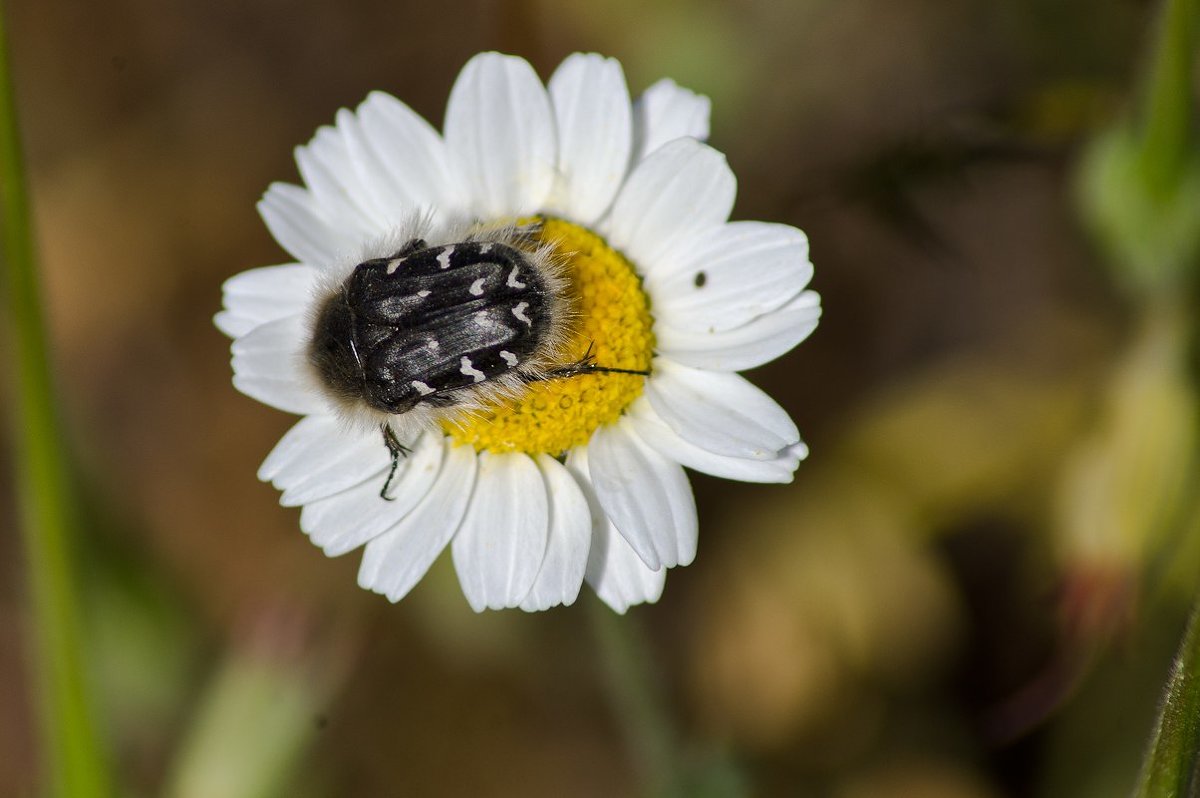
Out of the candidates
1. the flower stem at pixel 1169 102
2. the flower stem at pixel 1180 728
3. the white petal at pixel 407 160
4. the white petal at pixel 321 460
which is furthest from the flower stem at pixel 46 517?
the flower stem at pixel 1169 102

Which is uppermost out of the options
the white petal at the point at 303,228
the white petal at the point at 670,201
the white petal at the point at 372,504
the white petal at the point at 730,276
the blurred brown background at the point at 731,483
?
the white petal at the point at 303,228

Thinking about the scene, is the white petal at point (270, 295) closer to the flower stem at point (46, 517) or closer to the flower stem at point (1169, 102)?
the flower stem at point (46, 517)

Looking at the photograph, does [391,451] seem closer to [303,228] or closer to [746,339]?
[303,228]

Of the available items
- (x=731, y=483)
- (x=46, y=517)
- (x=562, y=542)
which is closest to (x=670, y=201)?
(x=562, y=542)

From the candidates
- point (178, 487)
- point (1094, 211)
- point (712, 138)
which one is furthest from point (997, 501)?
point (178, 487)

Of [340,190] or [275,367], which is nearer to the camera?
[275,367]

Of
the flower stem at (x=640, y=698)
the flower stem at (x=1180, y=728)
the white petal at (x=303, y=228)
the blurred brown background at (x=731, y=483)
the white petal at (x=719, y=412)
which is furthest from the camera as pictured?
the blurred brown background at (x=731, y=483)

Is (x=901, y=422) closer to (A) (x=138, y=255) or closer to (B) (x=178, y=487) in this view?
(B) (x=178, y=487)
